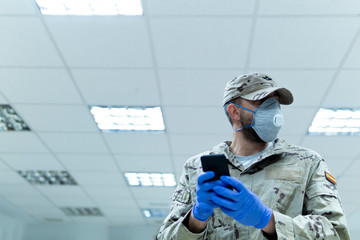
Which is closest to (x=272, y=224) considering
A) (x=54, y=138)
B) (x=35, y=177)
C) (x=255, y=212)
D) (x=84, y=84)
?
(x=255, y=212)

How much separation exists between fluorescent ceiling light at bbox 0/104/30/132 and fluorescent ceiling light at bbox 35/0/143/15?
Answer: 5.16 ft

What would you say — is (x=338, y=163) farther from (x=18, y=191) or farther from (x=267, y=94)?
(x=18, y=191)

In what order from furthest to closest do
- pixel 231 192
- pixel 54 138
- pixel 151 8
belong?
pixel 54 138 < pixel 151 8 < pixel 231 192

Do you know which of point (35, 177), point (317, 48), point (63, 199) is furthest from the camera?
point (63, 199)

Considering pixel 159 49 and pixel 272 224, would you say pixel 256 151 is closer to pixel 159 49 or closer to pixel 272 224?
pixel 272 224

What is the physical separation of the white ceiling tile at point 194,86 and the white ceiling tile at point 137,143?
0.77 metres

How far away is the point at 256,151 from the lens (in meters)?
1.44

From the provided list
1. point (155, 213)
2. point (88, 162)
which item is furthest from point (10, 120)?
point (155, 213)

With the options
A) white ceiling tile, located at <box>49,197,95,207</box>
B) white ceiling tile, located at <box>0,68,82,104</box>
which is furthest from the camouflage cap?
white ceiling tile, located at <box>49,197,95,207</box>

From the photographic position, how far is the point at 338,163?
16.0 feet

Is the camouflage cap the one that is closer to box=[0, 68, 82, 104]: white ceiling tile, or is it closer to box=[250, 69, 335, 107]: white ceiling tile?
box=[250, 69, 335, 107]: white ceiling tile

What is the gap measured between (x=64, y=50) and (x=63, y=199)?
426 centimetres

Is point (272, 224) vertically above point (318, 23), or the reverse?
point (318, 23)

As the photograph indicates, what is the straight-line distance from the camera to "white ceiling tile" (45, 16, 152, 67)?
2850 mm
